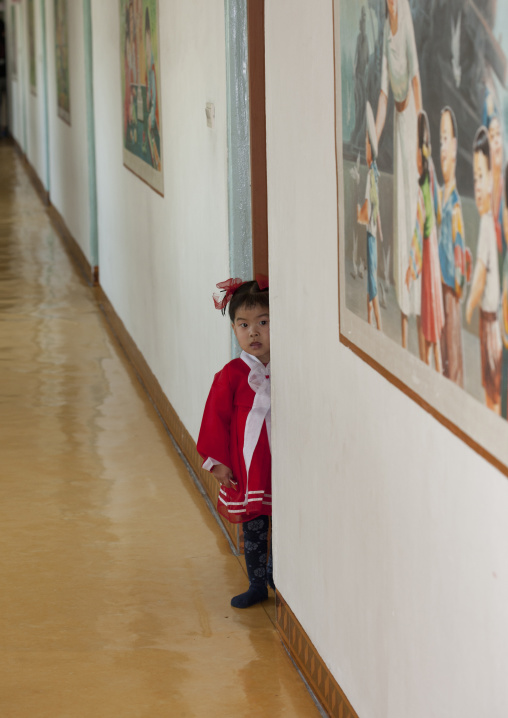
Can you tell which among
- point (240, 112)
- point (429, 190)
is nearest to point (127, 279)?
point (240, 112)

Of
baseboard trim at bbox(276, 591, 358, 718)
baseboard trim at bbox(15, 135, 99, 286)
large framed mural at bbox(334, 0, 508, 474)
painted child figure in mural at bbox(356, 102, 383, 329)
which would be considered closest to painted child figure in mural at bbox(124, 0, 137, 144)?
baseboard trim at bbox(15, 135, 99, 286)

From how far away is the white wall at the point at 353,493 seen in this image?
6.63ft

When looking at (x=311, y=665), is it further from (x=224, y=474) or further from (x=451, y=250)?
(x=451, y=250)

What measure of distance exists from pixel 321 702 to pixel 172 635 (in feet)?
2.25

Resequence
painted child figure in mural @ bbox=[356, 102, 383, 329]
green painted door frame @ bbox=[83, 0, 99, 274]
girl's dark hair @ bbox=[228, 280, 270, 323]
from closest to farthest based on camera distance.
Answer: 1. painted child figure in mural @ bbox=[356, 102, 383, 329]
2. girl's dark hair @ bbox=[228, 280, 270, 323]
3. green painted door frame @ bbox=[83, 0, 99, 274]

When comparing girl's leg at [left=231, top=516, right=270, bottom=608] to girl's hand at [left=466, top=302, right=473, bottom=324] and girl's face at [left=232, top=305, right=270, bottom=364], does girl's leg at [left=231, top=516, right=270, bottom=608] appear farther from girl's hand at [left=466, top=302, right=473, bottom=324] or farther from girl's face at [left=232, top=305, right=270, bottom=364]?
girl's hand at [left=466, top=302, right=473, bottom=324]

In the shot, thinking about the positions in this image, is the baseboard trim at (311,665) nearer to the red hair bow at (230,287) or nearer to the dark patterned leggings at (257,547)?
the dark patterned leggings at (257,547)

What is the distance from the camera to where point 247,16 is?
392cm

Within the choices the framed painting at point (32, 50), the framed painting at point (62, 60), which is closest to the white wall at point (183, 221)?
the framed painting at point (62, 60)

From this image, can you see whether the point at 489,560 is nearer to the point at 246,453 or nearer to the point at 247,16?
the point at 246,453

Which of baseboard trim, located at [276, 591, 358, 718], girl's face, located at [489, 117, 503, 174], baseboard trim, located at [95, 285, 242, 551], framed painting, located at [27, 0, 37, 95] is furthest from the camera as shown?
framed painting, located at [27, 0, 37, 95]

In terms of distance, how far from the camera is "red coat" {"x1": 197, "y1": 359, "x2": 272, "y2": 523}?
149 inches

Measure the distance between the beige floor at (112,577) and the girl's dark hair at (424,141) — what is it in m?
1.80

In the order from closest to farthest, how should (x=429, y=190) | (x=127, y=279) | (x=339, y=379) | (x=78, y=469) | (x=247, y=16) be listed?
(x=429, y=190)
(x=339, y=379)
(x=247, y=16)
(x=78, y=469)
(x=127, y=279)
